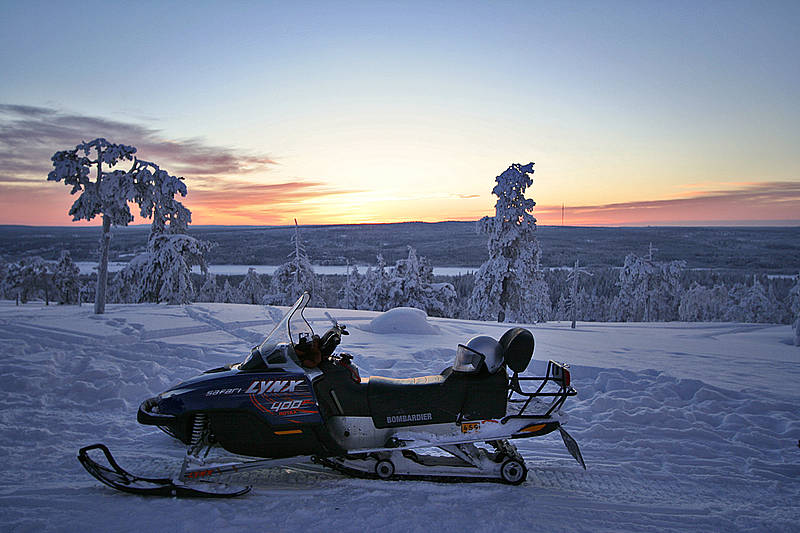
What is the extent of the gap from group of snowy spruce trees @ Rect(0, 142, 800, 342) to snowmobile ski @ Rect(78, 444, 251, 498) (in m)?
13.0

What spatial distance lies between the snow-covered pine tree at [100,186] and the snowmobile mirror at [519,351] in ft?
51.7

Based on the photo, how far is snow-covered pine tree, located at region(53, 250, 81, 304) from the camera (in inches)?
1713

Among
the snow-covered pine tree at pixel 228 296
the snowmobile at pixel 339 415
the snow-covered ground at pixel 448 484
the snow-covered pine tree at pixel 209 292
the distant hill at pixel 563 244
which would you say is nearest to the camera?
the snow-covered ground at pixel 448 484

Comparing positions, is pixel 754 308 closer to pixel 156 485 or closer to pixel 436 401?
pixel 436 401

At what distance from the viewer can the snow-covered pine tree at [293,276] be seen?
32.0 m

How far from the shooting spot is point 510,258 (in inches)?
1005

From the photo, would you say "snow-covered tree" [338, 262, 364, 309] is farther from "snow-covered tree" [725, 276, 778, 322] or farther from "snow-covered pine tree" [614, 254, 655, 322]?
"snow-covered tree" [725, 276, 778, 322]

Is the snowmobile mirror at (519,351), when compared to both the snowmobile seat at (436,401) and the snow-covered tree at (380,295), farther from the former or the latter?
the snow-covered tree at (380,295)

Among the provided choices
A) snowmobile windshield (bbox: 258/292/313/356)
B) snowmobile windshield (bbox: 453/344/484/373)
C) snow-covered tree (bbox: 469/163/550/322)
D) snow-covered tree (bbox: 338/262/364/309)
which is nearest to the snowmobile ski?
snowmobile windshield (bbox: 258/292/313/356)

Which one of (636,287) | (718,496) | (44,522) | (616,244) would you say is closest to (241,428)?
(44,522)

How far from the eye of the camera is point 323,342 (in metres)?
4.38

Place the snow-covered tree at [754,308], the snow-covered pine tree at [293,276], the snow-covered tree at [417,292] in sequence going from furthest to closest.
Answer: the snow-covered tree at [754,308], the snow-covered pine tree at [293,276], the snow-covered tree at [417,292]

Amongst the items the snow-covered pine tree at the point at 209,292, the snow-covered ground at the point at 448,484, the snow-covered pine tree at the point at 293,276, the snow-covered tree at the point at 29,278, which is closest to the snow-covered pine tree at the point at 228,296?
the snow-covered pine tree at the point at 209,292

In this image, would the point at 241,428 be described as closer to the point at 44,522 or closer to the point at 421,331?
the point at 44,522
